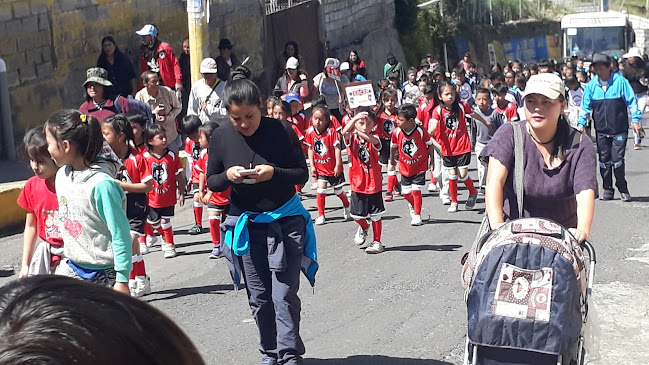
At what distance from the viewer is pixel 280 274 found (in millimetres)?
6055

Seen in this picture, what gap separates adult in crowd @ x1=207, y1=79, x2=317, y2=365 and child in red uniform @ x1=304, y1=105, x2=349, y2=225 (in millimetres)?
5751

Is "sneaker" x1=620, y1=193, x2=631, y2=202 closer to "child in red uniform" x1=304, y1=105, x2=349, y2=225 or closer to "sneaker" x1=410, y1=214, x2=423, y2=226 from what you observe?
"sneaker" x1=410, y1=214, x2=423, y2=226

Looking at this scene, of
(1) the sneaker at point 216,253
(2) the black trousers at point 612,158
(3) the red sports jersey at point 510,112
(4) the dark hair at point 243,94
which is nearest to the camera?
(4) the dark hair at point 243,94

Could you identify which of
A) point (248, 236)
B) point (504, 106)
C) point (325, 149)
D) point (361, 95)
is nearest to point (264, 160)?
point (248, 236)

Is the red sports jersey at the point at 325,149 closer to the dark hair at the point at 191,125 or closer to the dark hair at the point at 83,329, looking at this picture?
the dark hair at the point at 191,125

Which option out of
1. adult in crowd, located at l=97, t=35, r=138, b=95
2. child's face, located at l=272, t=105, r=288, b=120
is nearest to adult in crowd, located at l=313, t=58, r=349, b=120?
adult in crowd, located at l=97, t=35, r=138, b=95

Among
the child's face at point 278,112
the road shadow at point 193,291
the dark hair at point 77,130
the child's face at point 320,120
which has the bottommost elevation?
the road shadow at point 193,291

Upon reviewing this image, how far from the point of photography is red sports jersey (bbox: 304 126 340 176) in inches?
476

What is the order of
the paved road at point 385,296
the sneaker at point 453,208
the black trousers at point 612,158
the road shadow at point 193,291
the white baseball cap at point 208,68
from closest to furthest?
the paved road at point 385,296, the road shadow at point 193,291, the sneaker at point 453,208, the black trousers at point 612,158, the white baseball cap at point 208,68

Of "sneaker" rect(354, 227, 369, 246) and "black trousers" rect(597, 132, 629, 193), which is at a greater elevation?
"black trousers" rect(597, 132, 629, 193)

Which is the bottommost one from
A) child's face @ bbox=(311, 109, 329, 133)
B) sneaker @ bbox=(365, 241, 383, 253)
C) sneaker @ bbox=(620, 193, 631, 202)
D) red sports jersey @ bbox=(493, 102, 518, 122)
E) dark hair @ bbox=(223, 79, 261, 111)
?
sneaker @ bbox=(620, 193, 631, 202)

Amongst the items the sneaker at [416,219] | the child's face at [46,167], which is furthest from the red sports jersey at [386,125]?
the child's face at [46,167]

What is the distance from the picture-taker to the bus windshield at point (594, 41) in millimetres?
37438

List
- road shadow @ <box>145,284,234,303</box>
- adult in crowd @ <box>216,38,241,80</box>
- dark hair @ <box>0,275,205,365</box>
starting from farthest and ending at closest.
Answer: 1. adult in crowd @ <box>216,38,241,80</box>
2. road shadow @ <box>145,284,234,303</box>
3. dark hair @ <box>0,275,205,365</box>
